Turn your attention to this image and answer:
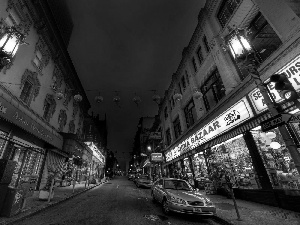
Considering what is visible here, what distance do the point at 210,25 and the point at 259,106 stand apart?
9592 mm

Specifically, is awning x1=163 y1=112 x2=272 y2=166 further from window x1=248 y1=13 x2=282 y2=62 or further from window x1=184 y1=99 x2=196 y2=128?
window x1=184 y1=99 x2=196 y2=128

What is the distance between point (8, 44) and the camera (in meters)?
5.95

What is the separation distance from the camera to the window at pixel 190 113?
62.3 ft

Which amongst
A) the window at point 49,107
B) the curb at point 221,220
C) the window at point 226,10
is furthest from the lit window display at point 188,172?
the window at point 49,107

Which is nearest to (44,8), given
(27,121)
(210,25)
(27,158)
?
(27,121)

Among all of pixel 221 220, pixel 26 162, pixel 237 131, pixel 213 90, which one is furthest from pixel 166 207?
pixel 26 162

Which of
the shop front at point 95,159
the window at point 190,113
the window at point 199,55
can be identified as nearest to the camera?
the window at point 199,55

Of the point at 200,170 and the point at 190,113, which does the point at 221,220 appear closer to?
the point at 200,170

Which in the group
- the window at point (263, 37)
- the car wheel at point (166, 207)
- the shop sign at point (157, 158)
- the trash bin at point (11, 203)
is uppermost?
the window at point (263, 37)

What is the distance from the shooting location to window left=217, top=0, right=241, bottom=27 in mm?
11931

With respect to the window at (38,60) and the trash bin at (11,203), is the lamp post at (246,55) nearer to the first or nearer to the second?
the trash bin at (11,203)

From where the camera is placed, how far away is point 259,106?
28.3 feet

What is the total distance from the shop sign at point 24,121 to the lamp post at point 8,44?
198 inches

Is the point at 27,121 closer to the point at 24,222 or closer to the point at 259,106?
the point at 24,222
